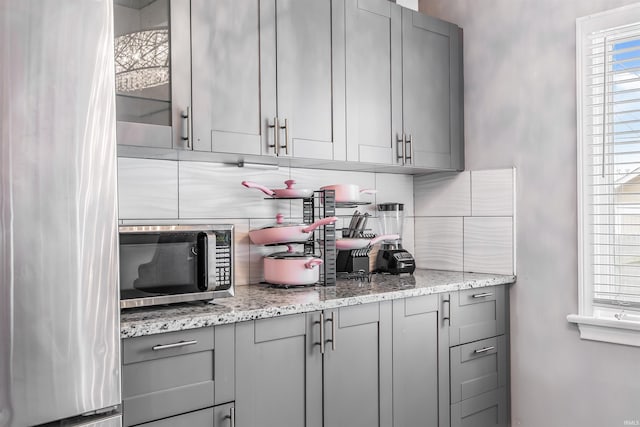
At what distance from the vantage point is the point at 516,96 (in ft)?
9.11

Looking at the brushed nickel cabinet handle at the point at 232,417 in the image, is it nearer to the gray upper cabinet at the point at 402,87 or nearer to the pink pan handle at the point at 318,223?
the pink pan handle at the point at 318,223

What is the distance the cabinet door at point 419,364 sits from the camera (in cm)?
226

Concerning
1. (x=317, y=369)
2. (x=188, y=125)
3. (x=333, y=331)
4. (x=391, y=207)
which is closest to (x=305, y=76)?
(x=188, y=125)

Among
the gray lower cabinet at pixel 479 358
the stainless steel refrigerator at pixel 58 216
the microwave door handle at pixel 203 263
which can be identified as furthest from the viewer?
the gray lower cabinet at pixel 479 358

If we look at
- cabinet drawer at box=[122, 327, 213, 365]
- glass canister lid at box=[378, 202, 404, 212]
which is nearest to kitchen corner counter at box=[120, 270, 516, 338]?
cabinet drawer at box=[122, 327, 213, 365]

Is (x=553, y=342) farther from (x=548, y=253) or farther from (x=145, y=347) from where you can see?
(x=145, y=347)

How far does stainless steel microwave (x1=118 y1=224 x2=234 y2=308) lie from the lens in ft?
5.57

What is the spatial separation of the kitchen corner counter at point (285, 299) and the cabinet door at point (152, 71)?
1.88ft

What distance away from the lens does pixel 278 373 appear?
6.13 feet

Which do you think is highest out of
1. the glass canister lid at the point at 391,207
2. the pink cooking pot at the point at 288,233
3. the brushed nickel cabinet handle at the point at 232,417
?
the glass canister lid at the point at 391,207

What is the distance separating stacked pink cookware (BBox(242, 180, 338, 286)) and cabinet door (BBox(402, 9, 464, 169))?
2.30 feet

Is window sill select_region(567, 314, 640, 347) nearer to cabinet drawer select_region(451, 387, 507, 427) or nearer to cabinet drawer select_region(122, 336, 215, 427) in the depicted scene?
cabinet drawer select_region(451, 387, 507, 427)

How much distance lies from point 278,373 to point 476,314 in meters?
1.14

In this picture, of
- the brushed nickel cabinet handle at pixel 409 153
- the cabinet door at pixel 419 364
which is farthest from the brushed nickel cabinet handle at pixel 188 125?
the brushed nickel cabinet handle at pixel 409 153
